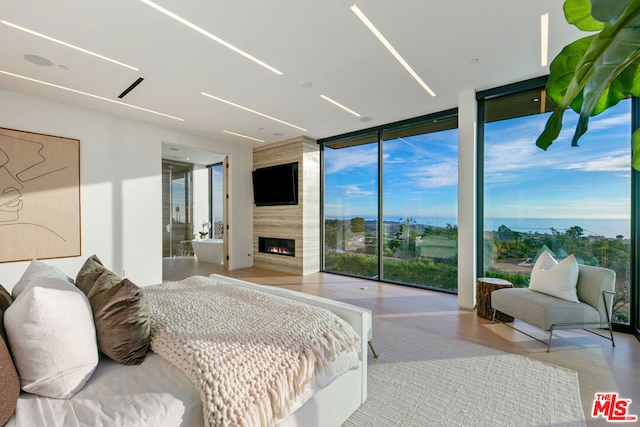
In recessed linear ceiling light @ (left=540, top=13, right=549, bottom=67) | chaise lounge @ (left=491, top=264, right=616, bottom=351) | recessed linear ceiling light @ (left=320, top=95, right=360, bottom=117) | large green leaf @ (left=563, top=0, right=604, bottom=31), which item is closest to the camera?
large green leaf @ (left=563, top=0, right=604, bottom=31)

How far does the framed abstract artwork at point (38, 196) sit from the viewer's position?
340 cm

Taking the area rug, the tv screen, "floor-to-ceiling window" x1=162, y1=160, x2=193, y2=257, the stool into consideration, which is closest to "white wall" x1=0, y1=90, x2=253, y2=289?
the tv screen

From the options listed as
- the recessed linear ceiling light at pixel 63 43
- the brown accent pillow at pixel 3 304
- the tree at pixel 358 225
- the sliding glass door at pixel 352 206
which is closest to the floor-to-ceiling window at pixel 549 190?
the sliding glass door at pixel 352 206

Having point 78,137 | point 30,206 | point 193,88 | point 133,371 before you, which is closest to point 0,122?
point 78,137

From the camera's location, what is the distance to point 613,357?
2.37 meters

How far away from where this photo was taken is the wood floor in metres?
2.04

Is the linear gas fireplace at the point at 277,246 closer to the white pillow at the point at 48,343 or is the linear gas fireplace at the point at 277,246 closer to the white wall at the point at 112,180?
the white wall at the point at 112,180

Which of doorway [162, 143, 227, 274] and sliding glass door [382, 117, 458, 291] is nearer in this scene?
sliding glass door [382, 117, 458, 291]

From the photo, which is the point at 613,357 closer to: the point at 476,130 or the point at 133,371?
the point at 476,130

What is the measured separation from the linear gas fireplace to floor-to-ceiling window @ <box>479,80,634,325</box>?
3.51 meters

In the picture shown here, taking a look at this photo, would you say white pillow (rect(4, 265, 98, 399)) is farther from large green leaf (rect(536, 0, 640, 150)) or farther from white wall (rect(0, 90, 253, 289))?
white wall (rect(0, 90, 253, 289))

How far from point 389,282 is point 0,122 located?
5.89 m

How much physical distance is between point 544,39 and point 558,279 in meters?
2.26

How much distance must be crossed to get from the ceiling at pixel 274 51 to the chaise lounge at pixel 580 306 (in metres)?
2.23
